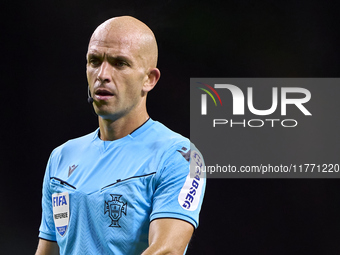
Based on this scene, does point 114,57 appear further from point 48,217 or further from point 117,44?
point 48,217

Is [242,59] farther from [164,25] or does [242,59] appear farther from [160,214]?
[160,214]

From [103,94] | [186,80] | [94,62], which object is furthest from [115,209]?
[186,80]

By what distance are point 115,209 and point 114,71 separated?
38cm

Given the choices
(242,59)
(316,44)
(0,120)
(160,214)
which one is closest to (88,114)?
(0,120)

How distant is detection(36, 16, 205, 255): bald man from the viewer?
1312 mm

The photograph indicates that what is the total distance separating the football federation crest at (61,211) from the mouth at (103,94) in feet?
0.95

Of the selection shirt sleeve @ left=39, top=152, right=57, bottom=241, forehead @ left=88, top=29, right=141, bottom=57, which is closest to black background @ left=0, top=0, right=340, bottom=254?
shirt sleeve @ left=39, top=152, right=57, bottom=241

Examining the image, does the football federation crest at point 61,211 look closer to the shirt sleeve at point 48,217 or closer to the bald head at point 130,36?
the shirt sleeve at point 48,217

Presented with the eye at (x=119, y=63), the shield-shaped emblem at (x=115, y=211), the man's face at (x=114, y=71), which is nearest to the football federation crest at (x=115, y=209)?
the shield-shaped emblem at (x=115, y=211)

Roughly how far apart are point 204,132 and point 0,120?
1.06 meters

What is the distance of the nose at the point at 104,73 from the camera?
1.40 meters

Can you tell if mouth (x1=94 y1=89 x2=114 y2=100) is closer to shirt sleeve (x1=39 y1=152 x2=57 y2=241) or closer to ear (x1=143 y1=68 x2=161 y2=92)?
ear (x1=143 y1=68 x2=161 y2=92)

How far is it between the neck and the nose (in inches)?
5.2

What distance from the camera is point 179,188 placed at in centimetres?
132
